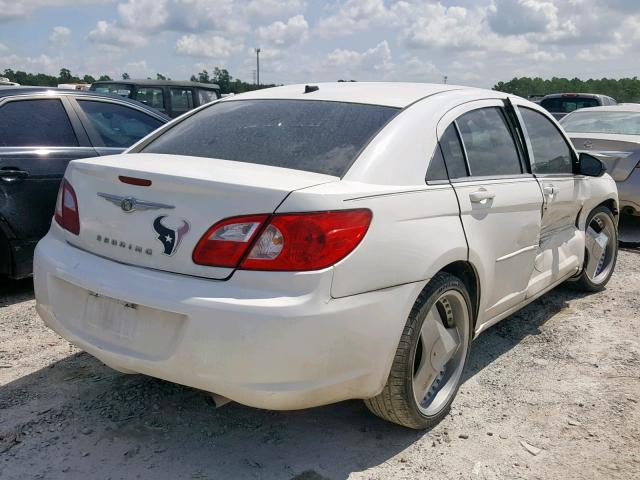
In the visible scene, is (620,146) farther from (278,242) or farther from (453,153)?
(278,242)

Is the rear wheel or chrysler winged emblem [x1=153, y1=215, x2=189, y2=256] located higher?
Answer: chrysler winged emblem [x1=153, y1=215, x2=189, y2=256]

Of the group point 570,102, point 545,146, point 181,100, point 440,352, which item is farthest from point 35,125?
point 570,102

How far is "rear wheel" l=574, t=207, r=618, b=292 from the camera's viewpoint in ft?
16.4

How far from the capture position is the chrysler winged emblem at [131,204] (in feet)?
8.17

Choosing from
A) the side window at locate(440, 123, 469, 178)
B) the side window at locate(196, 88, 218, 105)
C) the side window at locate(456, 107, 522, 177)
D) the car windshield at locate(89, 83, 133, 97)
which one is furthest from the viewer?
the side window at locate(196, 88, 218, 105)

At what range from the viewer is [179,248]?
2412 mm

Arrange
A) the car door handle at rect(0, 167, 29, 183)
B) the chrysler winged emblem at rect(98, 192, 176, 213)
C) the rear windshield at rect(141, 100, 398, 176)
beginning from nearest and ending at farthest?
the chrysler winged emblem at rect(98, 192, 176, 213)
the rear windshield at rect(141, 100, 398, 176)
the car door handle at rect(0, 167, 29, 183)

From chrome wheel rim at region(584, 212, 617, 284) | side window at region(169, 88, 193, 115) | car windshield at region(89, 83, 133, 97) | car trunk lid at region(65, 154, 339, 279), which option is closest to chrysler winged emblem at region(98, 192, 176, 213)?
car trunk lid at region(65, 154, 339, 279)

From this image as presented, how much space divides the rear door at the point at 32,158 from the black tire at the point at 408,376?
A: 300cm

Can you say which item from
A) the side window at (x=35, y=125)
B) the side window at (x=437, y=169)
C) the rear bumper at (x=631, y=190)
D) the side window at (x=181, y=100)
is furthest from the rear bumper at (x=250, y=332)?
the side window at (x=181, y=100)

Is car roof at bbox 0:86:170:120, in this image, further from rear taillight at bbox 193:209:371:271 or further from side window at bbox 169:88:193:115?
side window at bbox 169:88:193:115

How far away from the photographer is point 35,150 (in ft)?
15.1

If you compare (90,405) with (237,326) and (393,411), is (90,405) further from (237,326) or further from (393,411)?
(393,411)

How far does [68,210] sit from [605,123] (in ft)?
22.6
